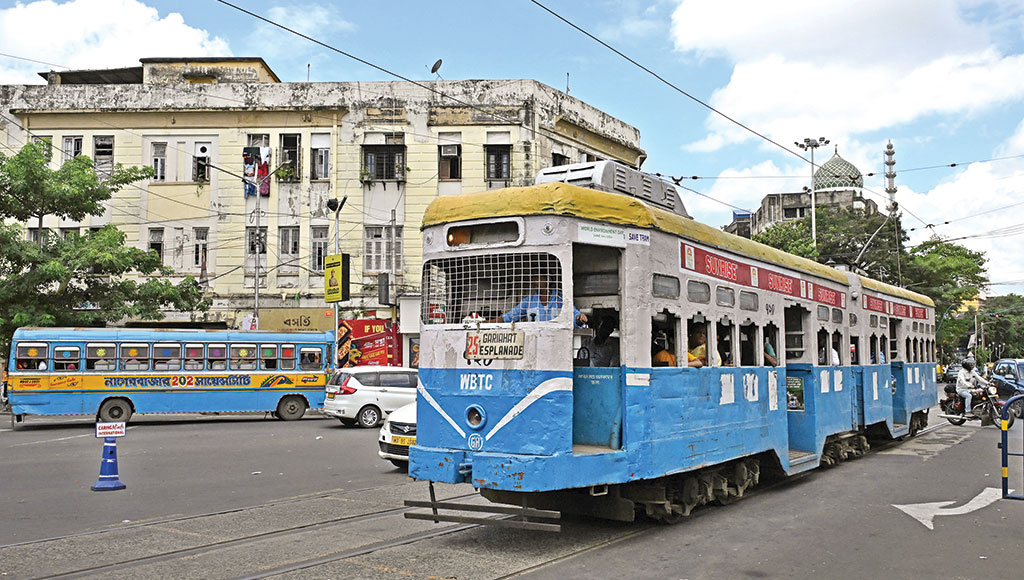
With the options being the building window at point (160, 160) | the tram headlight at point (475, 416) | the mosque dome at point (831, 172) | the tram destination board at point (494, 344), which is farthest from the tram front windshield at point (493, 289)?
the mosque dome at point (831, 172)

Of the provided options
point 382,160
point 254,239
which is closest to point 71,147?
point 254,239

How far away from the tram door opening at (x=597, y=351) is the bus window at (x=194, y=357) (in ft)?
56.1

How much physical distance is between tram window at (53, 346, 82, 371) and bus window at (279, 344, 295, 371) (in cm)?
509

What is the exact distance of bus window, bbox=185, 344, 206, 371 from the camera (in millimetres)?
22375

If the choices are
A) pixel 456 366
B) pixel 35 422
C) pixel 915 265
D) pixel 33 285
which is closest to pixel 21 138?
pixel 33 285

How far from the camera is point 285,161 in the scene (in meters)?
Answer: 31.2

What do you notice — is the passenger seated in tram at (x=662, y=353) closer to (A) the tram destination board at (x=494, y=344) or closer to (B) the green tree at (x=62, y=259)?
(A) the tram destination board at (x=494, y=344)

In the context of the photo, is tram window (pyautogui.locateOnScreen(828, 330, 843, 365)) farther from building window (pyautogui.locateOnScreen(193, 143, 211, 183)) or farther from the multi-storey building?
building window (pyautogui.locateOnScreen(193, 143, 211, 183))

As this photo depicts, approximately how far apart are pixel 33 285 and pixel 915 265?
1734 inches

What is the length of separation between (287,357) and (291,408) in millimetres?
1488

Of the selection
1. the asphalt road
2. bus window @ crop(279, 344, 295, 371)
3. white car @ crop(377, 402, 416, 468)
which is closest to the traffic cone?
the asphalt road

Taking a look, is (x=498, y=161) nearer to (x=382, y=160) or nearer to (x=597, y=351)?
(x=382, y=160)

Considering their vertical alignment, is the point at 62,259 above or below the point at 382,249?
below

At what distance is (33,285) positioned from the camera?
1004 inches
